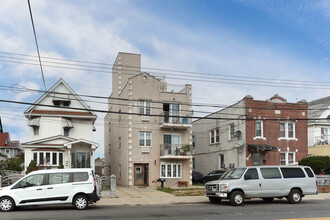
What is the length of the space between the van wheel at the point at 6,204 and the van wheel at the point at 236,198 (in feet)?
32.7

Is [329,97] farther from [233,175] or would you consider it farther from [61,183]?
[61,183]

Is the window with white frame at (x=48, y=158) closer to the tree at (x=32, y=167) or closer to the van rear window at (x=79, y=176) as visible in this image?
the tree at (x=32, y=167)

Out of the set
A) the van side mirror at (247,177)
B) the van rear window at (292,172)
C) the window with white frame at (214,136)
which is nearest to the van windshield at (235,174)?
the van side mirror at (247,177)

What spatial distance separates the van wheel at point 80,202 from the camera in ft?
57.3

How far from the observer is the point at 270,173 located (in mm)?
20297

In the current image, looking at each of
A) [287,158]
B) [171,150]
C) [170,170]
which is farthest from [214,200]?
[287,158]

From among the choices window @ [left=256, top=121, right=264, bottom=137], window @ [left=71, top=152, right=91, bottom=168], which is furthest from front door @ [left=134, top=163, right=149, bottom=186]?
window @ [left=256, top=121, right=264, bottom=137]

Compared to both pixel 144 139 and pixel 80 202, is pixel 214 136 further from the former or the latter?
pixel 80 202

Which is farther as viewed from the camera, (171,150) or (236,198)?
(171,150)

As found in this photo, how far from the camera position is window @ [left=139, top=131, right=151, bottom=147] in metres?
35.6

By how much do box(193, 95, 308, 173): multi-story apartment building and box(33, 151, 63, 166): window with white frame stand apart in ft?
50.4

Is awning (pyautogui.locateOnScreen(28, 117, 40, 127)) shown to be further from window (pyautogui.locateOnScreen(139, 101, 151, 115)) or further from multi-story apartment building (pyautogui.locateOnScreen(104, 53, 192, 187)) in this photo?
window (pyautogui.locateOnScreen(139, 101, 151, 115))

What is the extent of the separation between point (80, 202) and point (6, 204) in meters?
3.09

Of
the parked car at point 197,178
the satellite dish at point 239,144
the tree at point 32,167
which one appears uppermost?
the satellite dish at point 239,144
